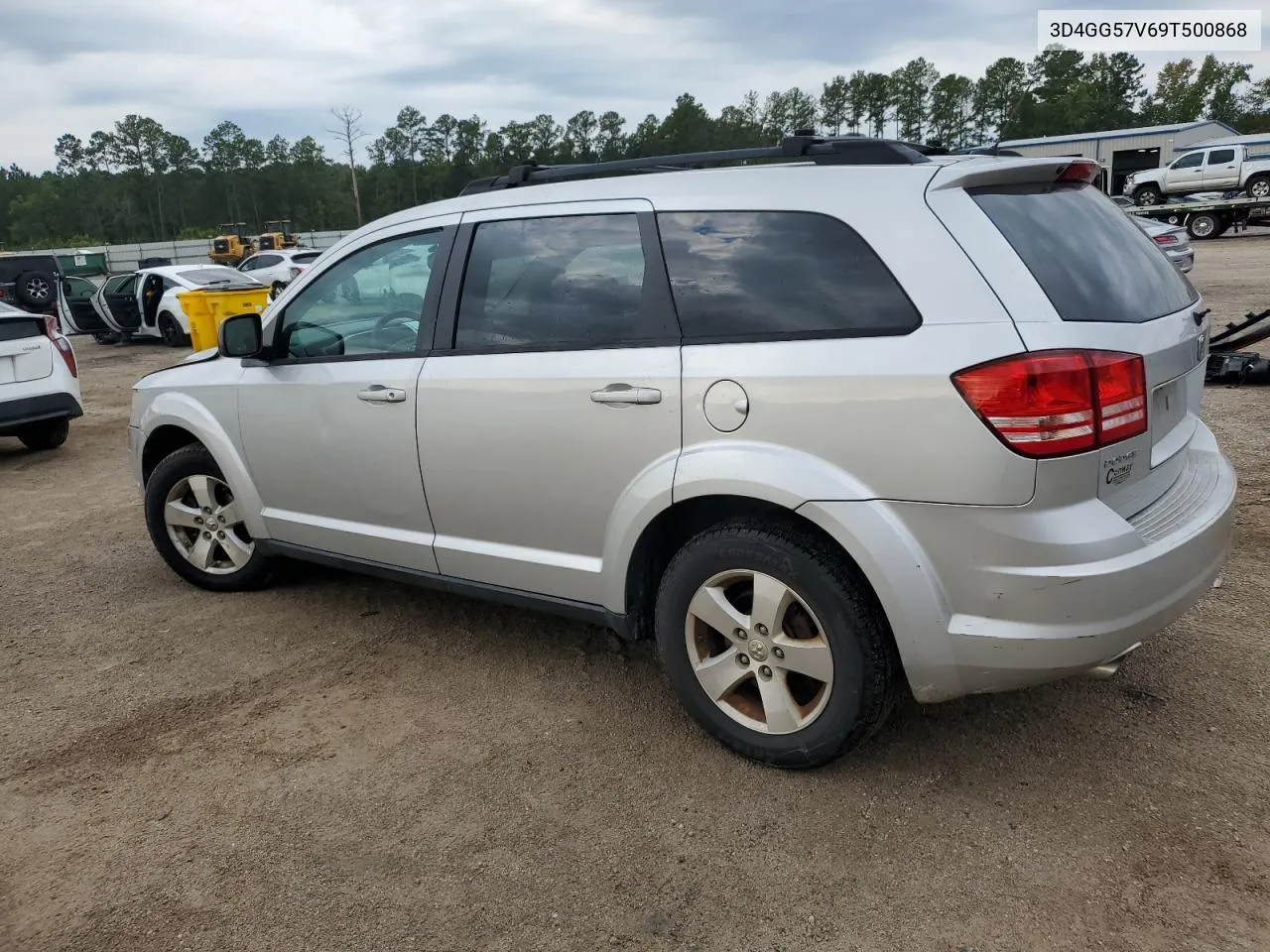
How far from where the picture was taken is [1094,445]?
2.46m

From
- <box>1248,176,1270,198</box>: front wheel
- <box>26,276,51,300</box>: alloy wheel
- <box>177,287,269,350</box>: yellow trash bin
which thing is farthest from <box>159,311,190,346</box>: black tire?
<box>1248,176,1270,198</box>: front wheel

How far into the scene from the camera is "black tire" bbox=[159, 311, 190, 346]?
57.7 feet

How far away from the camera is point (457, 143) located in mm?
116750

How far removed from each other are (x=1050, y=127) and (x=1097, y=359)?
9826 centimetres

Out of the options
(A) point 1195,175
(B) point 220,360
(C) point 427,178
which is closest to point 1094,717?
(B) point 220,360

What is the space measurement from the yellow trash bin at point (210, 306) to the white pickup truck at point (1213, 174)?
3187 centimetres

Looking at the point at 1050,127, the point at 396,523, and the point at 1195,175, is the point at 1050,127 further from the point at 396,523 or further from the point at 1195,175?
the point at 396,523

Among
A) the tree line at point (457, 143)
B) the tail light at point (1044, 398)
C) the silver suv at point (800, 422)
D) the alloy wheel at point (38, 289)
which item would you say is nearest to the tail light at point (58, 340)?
the silver suv at point (800, 422)

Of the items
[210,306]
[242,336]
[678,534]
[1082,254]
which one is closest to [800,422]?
[678,534]

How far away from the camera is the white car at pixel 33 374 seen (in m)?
7.87

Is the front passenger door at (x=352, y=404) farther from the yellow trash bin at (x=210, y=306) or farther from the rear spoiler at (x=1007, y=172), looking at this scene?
the yellow trash bin at (x=210, y=306)

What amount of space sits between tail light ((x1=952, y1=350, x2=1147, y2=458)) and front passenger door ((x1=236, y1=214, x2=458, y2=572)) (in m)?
2.06

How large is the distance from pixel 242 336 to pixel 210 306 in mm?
10991

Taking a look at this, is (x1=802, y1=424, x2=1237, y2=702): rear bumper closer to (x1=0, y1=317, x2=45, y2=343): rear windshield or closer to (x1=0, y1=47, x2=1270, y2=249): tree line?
(x1=0, y1=317, x2=45, y2=343): rear windshield
